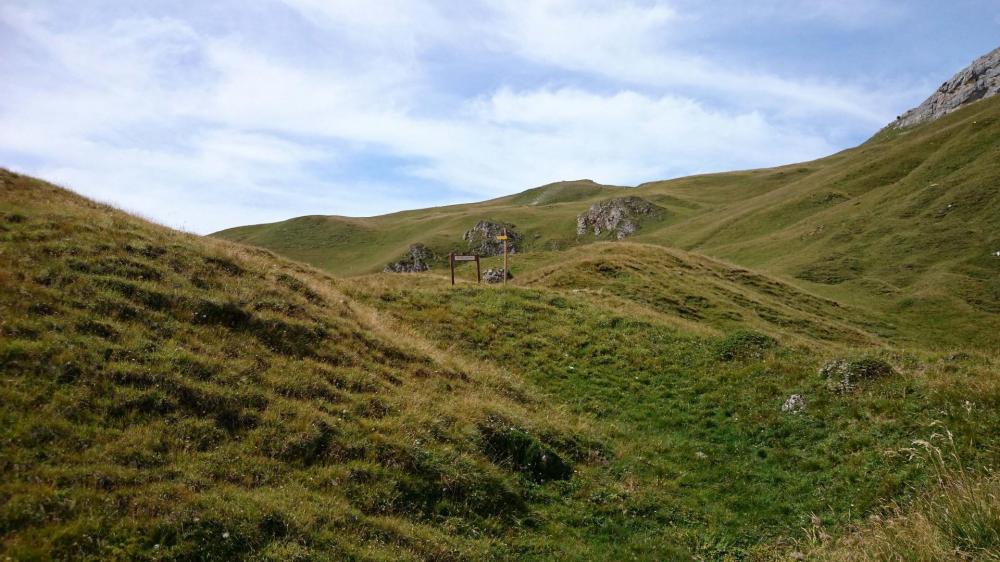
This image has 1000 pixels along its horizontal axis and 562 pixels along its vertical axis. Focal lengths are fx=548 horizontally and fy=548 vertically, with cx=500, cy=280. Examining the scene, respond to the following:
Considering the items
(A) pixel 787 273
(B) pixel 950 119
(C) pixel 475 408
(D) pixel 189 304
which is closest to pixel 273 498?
(C) pixel 475 408

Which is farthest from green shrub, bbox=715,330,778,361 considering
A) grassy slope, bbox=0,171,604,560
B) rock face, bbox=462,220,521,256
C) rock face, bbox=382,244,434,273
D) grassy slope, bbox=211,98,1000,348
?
rock face, bbox=462,220,521,256

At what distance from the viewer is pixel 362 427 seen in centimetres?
1230

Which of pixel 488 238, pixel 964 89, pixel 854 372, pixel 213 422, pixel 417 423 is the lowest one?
pixel 417 423

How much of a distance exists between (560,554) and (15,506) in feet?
28.1

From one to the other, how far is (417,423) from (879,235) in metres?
69.7

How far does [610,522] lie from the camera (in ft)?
39.5

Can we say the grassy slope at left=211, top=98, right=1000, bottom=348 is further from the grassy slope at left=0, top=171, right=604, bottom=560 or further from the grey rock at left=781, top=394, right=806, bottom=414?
the grassy slope at left=0, top=171, right=604, bottom=560

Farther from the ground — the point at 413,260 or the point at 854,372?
the point at 413,260

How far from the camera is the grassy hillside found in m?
8.50

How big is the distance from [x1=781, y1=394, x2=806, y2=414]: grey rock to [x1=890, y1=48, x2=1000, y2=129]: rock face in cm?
15015

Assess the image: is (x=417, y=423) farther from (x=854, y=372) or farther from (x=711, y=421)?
(x=854, y=372)

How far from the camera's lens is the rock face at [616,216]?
11525cm

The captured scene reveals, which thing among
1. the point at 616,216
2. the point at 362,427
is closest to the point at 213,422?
the point at 362,427

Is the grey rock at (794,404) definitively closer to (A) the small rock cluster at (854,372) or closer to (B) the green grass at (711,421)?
(B) the green grass at (711,421)
